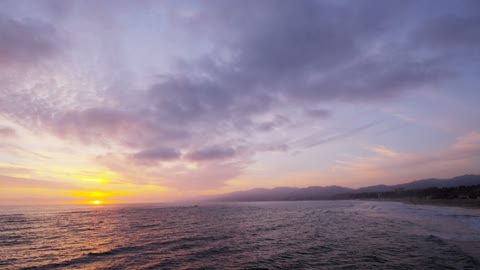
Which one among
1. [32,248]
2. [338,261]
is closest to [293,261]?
[338,261]

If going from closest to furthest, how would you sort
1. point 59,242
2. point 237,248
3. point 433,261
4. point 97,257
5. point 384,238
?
point 433,261
point 97,257
point 237,248
point 384,238
point 59,242

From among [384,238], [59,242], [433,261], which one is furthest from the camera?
[59,242]

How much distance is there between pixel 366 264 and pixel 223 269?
13.6 meters

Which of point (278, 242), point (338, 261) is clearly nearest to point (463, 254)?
point (338, 261)

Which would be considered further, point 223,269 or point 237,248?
point 237,248

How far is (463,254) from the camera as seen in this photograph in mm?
25109

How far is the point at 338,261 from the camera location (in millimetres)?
25500

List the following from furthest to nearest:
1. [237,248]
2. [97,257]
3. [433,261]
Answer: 1. [237,248]
2. [97,257]
3. [433,261]

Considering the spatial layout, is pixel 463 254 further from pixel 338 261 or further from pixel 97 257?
pixel 97 257

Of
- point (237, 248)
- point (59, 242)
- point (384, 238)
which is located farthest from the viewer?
point (59, 242)

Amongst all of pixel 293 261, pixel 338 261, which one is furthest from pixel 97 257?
pixel 338 261

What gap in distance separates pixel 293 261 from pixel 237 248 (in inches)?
391

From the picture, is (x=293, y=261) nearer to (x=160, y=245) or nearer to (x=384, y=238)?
(x=384, y=238)

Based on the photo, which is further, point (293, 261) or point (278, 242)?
point (278, 242)
